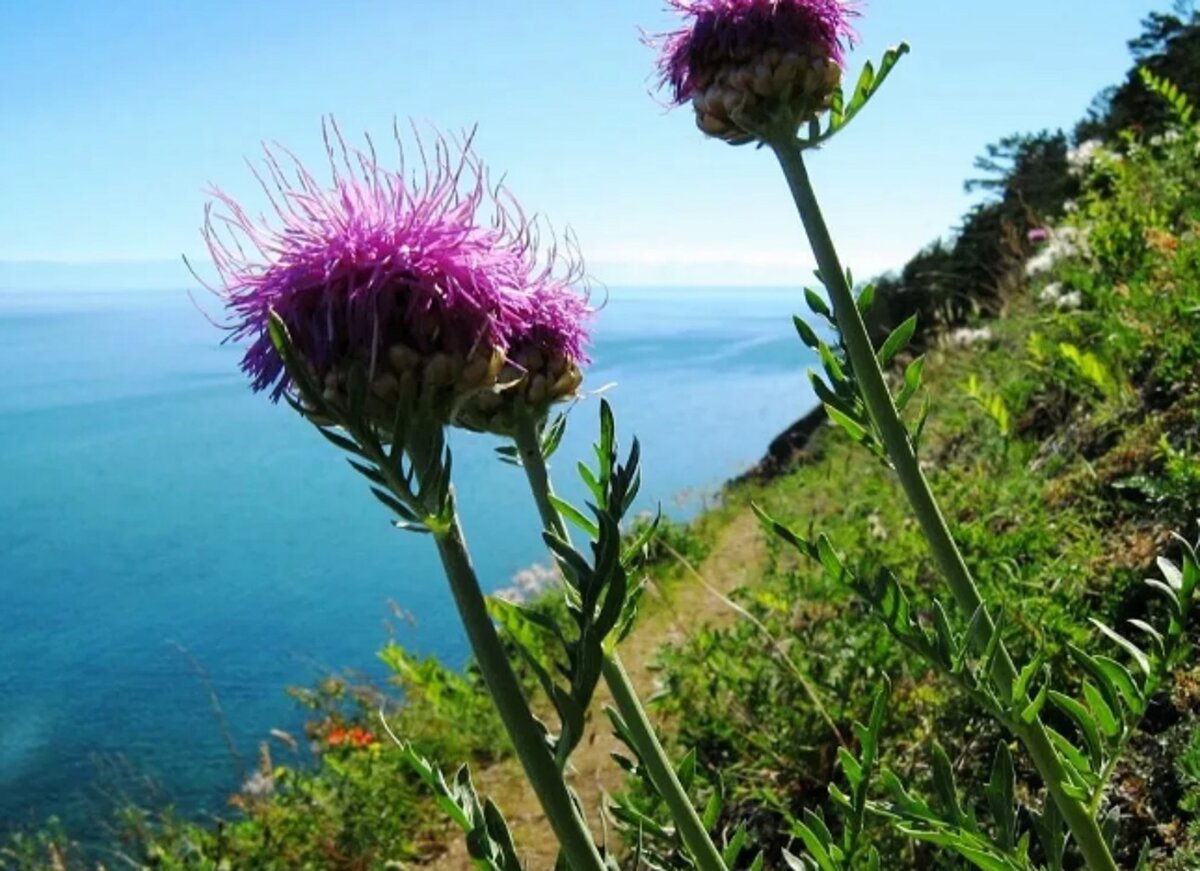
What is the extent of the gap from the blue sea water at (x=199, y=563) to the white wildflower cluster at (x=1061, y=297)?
2.93 metres

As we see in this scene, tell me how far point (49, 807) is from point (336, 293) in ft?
25.2

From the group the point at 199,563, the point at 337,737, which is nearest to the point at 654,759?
the point at 337,737

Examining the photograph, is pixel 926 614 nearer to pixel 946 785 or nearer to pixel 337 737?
pixel 946 785

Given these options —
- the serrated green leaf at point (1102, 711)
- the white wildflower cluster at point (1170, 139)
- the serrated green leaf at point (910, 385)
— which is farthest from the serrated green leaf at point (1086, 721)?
the white wildflower cluster at point (1170, 139)

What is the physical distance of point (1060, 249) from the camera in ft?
24.7

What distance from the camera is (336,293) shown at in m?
1.38

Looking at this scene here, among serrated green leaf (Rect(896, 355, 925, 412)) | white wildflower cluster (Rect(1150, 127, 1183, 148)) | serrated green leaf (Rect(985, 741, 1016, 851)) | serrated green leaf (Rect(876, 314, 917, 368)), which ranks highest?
white wildflower cluster (Rect(1150, 127, 1183, 148))

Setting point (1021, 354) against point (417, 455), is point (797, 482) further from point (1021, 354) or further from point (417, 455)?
point (417, 455)

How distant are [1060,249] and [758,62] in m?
6.05

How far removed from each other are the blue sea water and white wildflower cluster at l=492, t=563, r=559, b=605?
2.37 feet

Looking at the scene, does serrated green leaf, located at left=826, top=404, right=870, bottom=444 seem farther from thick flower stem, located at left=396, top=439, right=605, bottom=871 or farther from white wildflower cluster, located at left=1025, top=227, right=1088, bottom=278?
white wildflower cluster, located at left=1025, top=227, right=1088, bottom=278

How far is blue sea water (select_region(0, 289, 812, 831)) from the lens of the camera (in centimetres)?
830

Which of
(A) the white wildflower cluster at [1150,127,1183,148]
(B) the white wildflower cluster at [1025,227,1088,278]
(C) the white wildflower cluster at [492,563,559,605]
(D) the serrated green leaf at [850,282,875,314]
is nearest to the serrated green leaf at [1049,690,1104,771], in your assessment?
(D) the serrated green leaf at [850,282,875,314]

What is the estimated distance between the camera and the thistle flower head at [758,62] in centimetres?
226
